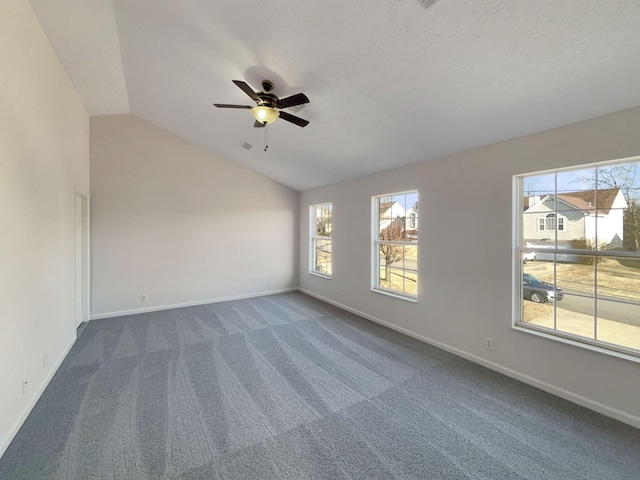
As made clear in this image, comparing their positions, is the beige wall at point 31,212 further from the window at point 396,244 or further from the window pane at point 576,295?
the window pane at point 576,295

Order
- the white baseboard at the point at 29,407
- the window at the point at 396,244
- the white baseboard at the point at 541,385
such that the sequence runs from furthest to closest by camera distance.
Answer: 1. the window at the point at 396,244
2. the white baseboard at the point at 541,385
3. the white baseboard at the point at 29,407

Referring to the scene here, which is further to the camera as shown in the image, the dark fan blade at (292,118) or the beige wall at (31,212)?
the dark fan blade at (292,118)

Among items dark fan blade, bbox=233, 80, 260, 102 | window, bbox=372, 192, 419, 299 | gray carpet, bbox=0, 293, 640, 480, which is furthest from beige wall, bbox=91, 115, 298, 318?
dark fan blade, bbox=233, 80, 260, 102

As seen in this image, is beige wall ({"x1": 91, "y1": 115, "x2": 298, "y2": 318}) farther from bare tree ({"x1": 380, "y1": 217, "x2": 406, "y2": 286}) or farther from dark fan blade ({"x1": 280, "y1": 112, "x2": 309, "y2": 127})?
dark fan blade ({"x1": 280, "y1": 112, "x2": 309, "y2": 127})

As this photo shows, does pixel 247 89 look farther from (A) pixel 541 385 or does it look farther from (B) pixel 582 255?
(A) pixel 541 385

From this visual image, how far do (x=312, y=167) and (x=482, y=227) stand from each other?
9.56ft

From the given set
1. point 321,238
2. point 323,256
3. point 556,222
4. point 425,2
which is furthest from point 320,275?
point 425,2

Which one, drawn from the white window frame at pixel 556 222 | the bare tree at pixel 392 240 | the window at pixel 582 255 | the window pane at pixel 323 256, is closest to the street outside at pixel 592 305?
the window at pixel 582 255

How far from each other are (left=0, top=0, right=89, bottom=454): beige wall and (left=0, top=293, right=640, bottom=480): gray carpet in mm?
379

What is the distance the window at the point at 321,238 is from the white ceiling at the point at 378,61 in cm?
211

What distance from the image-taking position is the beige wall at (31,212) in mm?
1872

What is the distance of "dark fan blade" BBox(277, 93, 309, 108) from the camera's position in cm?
228

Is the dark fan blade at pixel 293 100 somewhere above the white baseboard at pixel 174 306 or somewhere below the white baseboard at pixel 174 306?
above

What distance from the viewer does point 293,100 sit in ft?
7.75
